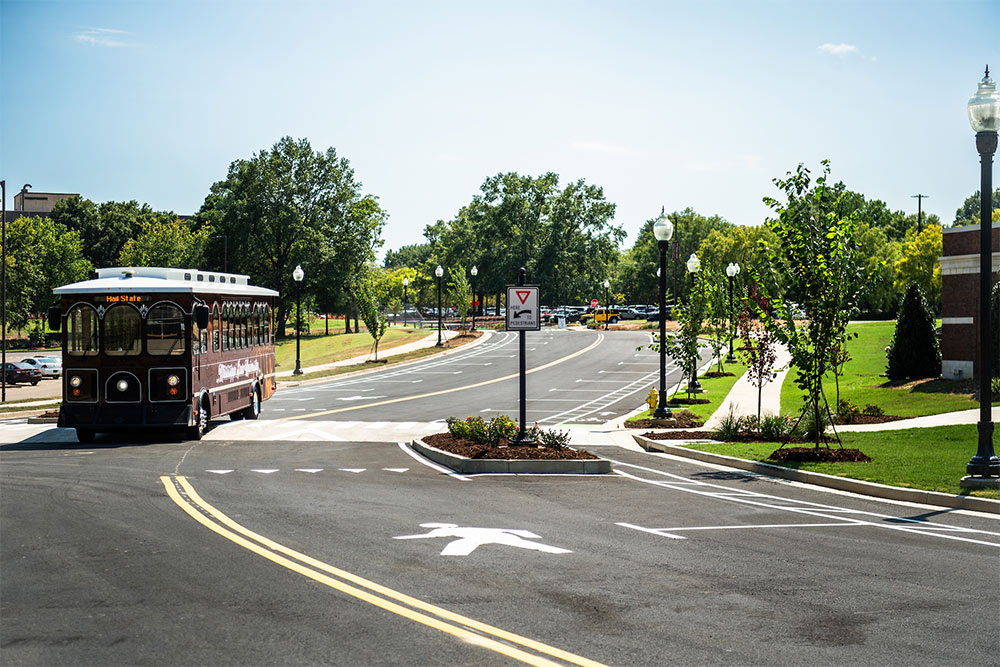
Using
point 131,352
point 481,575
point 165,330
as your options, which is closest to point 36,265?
point 131,352

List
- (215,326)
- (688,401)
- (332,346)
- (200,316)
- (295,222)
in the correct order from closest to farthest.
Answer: (200,316) → (215,326) → (688,401) → (332,346) → (295,222)

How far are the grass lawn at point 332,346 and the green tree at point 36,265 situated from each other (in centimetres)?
2201

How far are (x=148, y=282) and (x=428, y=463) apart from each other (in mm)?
8236

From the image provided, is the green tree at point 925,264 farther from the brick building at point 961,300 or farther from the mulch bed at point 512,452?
the mulch bed at point 512,452

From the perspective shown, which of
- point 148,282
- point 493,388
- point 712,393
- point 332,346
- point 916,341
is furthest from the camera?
point 332,346

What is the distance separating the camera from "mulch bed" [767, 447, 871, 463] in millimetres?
17938

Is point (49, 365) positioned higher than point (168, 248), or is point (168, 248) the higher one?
point (168, 248)

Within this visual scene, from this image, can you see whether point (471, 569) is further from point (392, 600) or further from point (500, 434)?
point (500, 434)

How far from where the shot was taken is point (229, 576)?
9055 mm

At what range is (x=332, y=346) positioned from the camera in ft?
249

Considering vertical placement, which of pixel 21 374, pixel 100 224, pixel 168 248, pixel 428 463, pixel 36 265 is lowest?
pixel 21 374

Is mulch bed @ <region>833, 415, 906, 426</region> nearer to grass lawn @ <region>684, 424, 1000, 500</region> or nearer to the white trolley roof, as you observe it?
grass lawn @ <region>684, 424, 1000, 500</region>

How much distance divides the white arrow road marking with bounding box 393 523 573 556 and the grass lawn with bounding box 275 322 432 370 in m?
49.2

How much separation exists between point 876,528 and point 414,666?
751 cm
